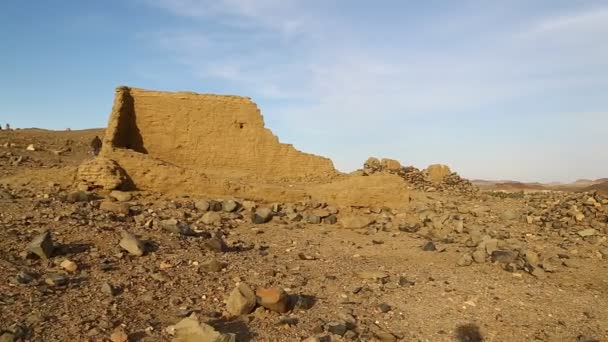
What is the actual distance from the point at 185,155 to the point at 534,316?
8862 mm

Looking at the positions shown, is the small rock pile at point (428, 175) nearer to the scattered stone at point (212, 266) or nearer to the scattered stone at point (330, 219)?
the scattered stone at point (330, 219)

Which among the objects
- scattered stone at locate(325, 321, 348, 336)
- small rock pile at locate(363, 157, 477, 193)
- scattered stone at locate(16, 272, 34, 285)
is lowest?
scattered stone at locate(325, 321, 348, 336)

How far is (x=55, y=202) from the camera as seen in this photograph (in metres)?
8.04

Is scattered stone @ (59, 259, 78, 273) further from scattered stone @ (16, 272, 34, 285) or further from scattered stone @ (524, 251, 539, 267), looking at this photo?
scattered stone @ (524, 251, 539, 267)

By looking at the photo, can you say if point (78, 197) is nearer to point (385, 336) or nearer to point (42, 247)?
point (42, 247)

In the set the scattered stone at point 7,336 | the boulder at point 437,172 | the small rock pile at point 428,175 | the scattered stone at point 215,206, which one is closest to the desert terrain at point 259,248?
the scattered stone at point 7,336

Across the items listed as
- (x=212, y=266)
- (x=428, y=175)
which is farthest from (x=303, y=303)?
(x=428, y=175)

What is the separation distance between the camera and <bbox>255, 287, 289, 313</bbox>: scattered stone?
16.0ft

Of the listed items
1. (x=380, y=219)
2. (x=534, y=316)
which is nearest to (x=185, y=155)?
(x=380, y=219)

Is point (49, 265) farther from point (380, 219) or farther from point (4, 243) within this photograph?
point (380, 219)

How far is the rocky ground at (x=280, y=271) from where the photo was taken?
14.8 feet

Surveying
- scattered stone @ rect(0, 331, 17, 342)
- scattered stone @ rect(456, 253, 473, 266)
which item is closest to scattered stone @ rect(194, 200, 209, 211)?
scattered stone @ rect(456, 253, 473, 266)

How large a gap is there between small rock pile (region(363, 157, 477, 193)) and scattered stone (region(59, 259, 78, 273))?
408 inches

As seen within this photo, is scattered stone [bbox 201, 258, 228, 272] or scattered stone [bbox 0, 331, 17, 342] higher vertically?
scattered stone [bbox 201, 258, 228, 272]
